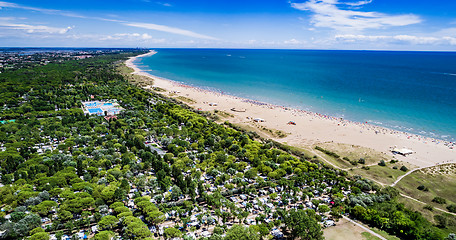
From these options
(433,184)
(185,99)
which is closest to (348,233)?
(433,184)

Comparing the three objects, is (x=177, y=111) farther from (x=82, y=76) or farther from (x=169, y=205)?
(x=82, y=76)

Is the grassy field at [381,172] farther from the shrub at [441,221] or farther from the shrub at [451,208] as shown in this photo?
the shrub at [441,221]

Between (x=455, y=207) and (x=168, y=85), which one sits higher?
(x=168, y=85)

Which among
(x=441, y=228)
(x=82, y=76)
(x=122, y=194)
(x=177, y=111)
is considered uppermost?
(x=82, y=76)

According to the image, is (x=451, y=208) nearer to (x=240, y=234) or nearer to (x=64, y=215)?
(x=240, y=234)

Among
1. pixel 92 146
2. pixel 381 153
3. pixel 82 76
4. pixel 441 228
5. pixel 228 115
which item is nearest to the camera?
pixel 441 228

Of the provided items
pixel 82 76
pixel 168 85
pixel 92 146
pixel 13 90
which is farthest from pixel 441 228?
pixel 82 76

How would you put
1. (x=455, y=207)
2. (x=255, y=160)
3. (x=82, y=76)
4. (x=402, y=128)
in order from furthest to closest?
(x=82, y=76) < (x=402, y=128) < (x=255, y=160) < (x=455, y=207)
